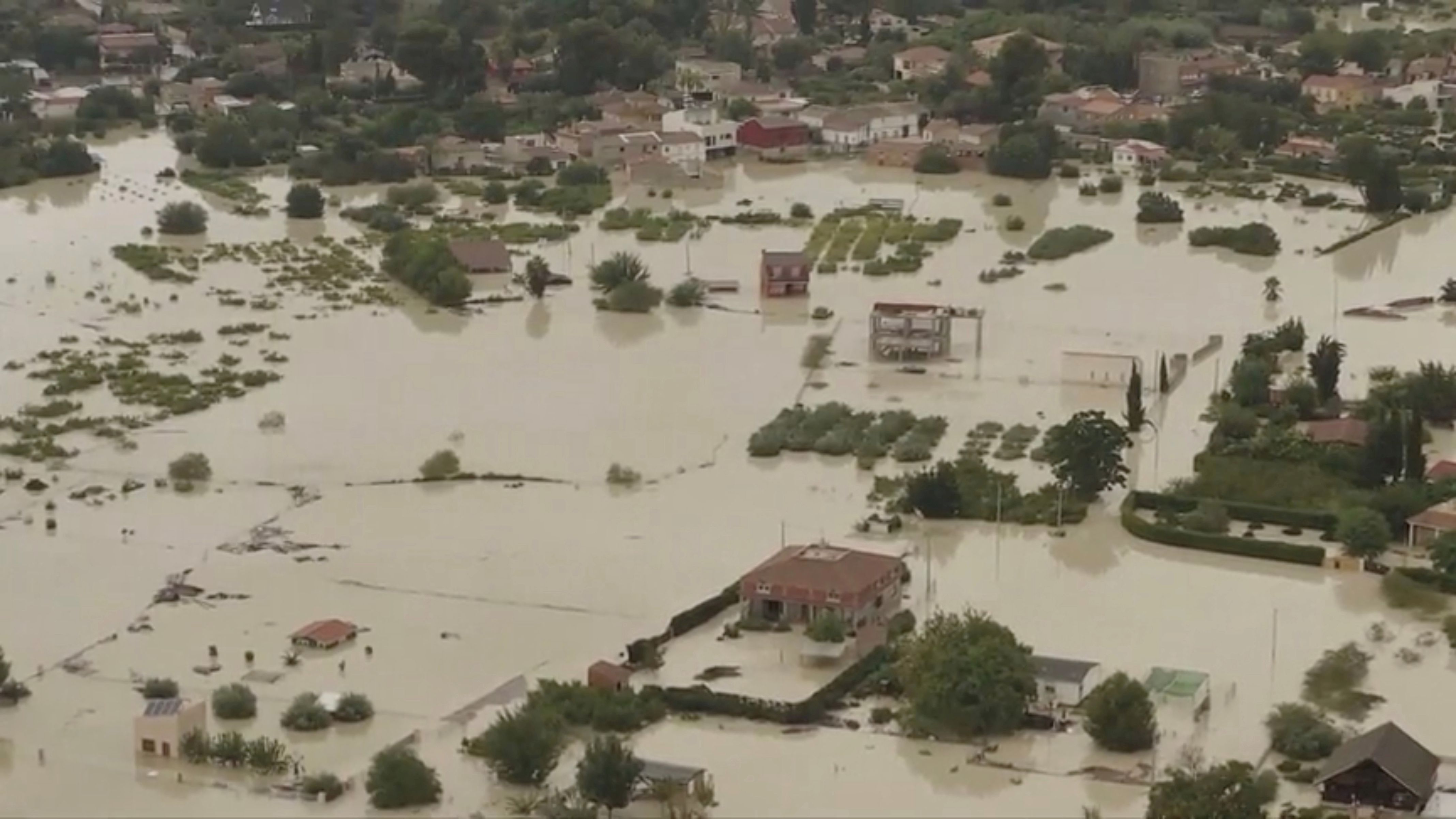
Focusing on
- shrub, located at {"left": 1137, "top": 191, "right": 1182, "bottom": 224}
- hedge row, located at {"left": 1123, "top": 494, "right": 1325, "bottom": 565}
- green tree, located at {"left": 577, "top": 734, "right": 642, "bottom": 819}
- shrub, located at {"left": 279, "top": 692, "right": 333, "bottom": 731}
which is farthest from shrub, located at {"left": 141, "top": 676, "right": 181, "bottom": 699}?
shrub, located at {"left": 1137, "top": 191, "right": 1182, "bottom": 224}

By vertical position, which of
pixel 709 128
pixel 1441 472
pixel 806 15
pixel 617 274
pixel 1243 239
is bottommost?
pixel 1441 472

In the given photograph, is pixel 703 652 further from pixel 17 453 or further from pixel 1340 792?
pixel 17 453

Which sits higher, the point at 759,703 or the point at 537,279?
the point at 537,279

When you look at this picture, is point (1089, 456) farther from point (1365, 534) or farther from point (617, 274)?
point (617, 274)

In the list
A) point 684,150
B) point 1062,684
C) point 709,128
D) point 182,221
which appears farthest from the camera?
point 709,128

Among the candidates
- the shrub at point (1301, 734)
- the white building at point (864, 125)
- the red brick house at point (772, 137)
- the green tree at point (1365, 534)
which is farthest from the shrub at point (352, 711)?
the white building at point (864, 125)

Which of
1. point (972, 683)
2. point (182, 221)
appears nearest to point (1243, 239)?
point (182, 221)

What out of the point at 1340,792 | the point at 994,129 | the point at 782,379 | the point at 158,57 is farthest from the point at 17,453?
the point at 158,57

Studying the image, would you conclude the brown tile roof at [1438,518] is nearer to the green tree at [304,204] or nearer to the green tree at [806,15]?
the green tree at [304,204]
